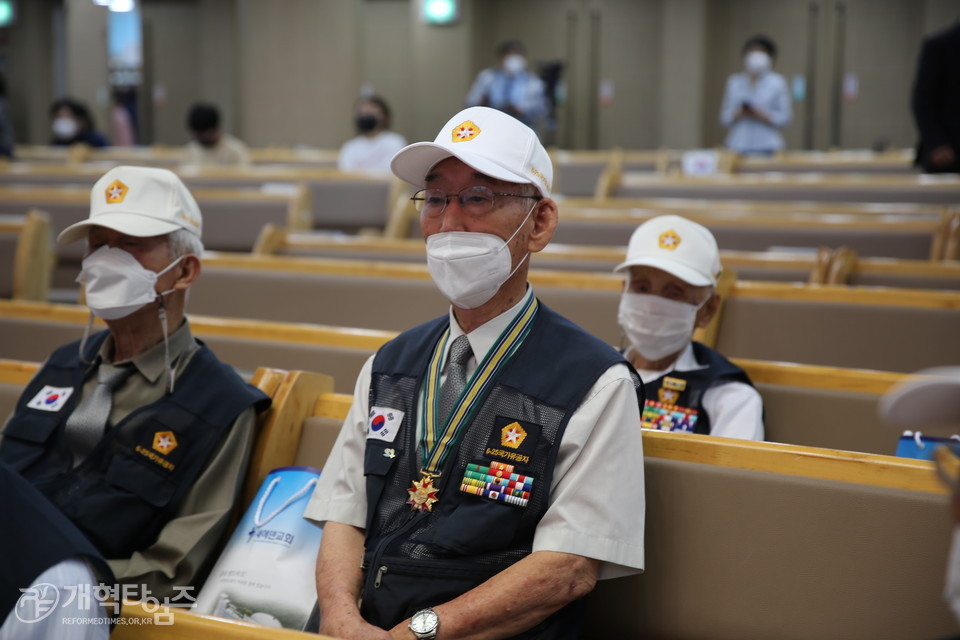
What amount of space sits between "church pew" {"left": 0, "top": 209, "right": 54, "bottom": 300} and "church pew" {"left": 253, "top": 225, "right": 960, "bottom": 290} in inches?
37.1

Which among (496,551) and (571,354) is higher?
(571,354)

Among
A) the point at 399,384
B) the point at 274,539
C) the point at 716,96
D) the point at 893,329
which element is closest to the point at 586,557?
the point at 399,384

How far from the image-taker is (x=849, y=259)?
3.61 metres

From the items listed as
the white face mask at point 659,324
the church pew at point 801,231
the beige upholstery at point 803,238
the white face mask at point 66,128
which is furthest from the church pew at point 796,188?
the white face mask at point 66,128

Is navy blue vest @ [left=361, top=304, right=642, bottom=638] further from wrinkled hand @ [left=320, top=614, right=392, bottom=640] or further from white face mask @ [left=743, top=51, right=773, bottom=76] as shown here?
white face mask @ [left=743, top=51, right=773, bottom=76]

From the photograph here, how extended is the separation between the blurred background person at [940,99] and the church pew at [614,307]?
2.62m

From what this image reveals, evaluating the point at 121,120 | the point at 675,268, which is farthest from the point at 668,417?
the point at 121,120

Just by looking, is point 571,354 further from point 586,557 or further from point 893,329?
point 893,329

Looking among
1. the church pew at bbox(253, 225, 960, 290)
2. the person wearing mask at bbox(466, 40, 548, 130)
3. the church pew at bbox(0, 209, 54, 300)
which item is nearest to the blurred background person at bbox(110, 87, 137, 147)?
the person wearing mask at bbox(466, 40, 548, 130)

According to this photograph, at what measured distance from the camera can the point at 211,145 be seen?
8.31 m

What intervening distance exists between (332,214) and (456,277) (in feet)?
15.5

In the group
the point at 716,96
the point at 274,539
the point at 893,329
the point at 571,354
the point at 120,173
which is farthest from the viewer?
the point at 716,96

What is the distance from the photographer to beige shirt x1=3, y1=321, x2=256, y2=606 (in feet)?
6.33

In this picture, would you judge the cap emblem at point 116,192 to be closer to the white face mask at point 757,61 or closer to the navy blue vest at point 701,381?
the navy blue vest at point 701,381
